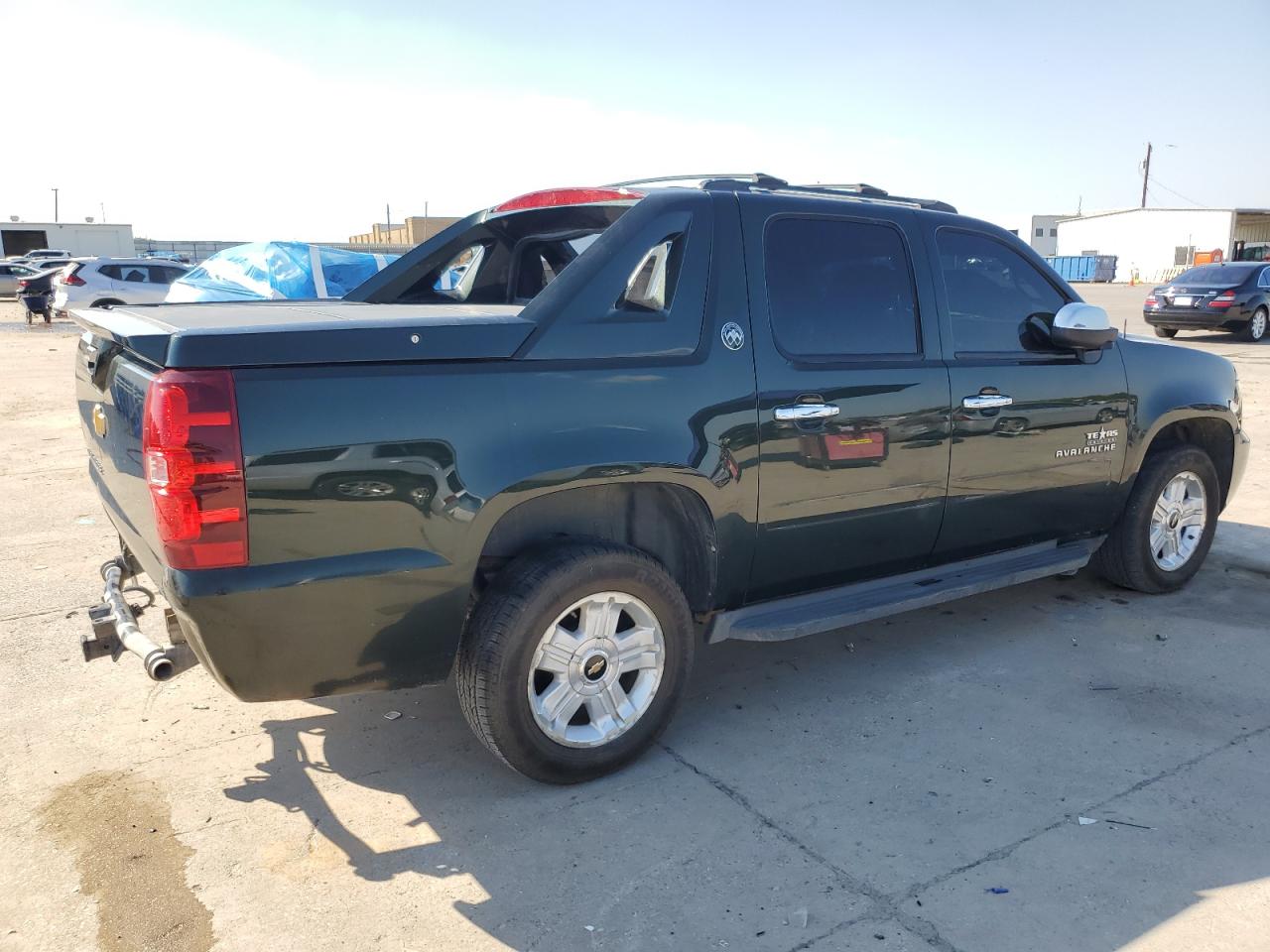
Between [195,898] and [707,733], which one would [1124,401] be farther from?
[195,898]

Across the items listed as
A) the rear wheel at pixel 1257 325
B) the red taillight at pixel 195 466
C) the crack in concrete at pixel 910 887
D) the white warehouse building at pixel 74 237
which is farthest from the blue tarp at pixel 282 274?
the white warehouse building at pixel 74 237

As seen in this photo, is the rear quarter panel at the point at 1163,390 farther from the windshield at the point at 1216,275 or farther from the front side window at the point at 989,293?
the windshield at the point at 1216,275

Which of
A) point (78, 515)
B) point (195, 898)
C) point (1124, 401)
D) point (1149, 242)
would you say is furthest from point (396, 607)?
point (1149, 242)

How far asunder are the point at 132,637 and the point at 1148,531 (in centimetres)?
457

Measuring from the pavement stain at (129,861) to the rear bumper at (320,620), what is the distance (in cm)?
56

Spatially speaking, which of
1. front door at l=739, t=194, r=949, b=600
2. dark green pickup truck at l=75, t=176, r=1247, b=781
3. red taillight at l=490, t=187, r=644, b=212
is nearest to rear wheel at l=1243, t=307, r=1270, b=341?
dark green pickup truck at l=75, t=176, r=1247, b=781

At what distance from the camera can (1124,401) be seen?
→ 15.5 feet

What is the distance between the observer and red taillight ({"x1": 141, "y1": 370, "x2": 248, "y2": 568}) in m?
2.58

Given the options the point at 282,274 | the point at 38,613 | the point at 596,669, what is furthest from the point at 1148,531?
the point at 282,274

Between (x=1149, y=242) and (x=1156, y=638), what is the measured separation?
71162 millimetres

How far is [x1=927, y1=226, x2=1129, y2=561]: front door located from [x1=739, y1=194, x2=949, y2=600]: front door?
143 millimetres

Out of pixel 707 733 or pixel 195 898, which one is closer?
pixel 195 898

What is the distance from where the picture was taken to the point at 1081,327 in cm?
429

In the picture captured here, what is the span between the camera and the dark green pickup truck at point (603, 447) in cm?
271
